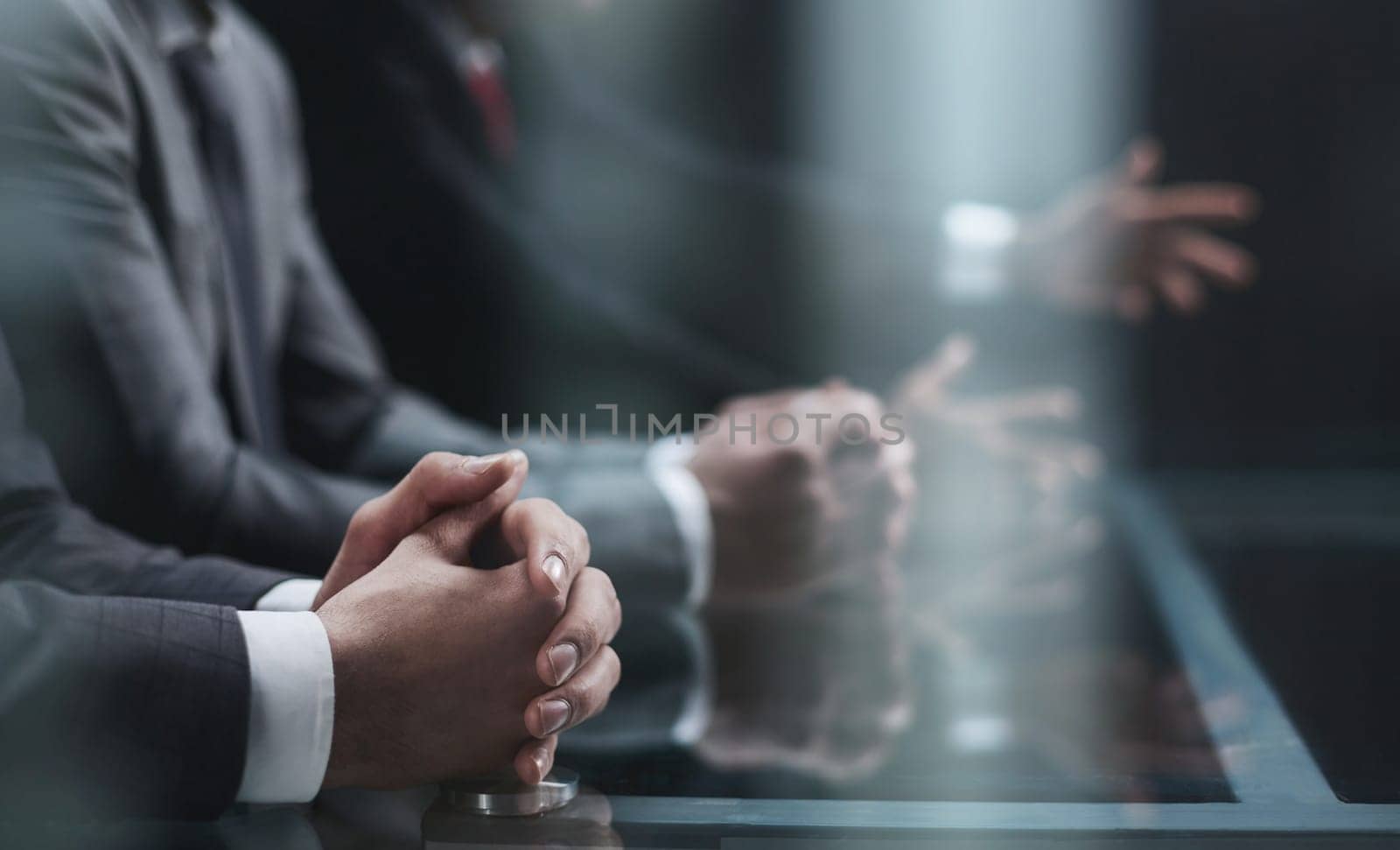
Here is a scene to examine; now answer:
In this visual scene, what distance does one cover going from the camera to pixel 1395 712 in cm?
59

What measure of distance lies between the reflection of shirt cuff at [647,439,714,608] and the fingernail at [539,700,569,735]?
0.28 metres

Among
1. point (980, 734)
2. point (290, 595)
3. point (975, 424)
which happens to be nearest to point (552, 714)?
point (290, 595)

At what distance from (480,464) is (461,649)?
0.21 ft

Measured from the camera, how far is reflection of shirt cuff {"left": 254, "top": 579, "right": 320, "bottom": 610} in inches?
19.0

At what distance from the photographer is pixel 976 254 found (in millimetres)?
1275

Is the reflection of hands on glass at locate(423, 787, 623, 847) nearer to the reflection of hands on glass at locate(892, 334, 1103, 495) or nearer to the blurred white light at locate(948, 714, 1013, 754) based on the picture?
the blurred white light at locate(948, 714, 1013, 754)

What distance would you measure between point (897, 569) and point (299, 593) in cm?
58

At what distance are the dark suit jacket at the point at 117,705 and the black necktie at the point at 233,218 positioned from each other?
0.92ft

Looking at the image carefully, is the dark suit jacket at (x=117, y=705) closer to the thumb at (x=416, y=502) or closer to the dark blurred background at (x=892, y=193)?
the thumb at (x=416, y=502)

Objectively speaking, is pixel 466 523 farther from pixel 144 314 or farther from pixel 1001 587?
pixel 1001 587

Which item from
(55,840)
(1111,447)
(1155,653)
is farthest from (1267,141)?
(55,840)

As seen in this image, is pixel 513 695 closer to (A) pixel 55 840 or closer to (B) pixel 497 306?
(A) pixel 55 840

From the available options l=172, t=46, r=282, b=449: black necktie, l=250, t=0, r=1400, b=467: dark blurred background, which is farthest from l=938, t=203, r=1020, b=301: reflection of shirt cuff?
l=172, t=46, r=282, b=449: black necktie

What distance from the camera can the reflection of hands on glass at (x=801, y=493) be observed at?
757 millimetres
